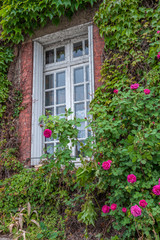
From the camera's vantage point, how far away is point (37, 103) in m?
5.03

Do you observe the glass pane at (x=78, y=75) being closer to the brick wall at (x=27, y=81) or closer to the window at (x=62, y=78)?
the window at (x=62, y=78)

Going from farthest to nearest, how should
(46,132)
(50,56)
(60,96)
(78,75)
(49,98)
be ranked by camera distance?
(50,56) → (49,98) → (60,96) → (78,75) → (46,132)

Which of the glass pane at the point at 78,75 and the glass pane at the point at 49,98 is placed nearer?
the glass pane at the point at 78,75

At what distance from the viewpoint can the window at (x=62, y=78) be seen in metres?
4.79

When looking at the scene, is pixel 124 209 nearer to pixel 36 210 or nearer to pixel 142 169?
pixel 142 169

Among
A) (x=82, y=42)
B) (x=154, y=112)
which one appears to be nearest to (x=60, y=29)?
(x=82, y=42)

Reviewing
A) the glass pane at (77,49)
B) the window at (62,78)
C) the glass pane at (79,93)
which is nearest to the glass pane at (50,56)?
the window at (62,78)

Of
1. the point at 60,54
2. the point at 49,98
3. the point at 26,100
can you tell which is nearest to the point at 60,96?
the point at 49,98

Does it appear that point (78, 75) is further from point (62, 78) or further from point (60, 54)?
point (60, 54)

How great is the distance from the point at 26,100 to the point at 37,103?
238 millimetres

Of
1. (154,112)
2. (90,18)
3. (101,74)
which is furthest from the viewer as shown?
(90,18)

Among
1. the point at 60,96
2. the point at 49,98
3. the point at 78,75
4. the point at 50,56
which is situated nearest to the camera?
the point at 78,75

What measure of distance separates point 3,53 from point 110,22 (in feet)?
8.05

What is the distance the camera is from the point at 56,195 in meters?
3.84
